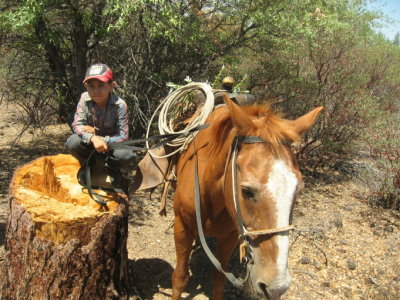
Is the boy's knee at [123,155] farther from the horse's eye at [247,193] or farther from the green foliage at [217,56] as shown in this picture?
the green foliage at [217,56]

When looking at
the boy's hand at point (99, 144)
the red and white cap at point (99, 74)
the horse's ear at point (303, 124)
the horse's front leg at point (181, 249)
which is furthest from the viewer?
the horse's front leg at point (181, 249)

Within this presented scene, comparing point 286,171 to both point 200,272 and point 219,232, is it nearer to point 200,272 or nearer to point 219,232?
point 219,232

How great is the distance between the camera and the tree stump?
7.65 feet

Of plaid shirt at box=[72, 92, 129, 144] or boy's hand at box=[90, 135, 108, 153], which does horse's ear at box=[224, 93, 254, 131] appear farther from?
plaid shirt at box=[72, 92, 129, 144]

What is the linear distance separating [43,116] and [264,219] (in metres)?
6.45

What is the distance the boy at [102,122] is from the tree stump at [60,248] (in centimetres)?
39

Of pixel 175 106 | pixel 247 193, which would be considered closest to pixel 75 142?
pixel 175 106

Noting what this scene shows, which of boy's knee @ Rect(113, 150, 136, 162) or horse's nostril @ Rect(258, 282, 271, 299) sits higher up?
boy's knee @ Rect(113, 150, 136, 162)

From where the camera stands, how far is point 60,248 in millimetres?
2320

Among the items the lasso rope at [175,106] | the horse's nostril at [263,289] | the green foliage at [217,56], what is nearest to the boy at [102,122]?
the lasso rope at [175,106]

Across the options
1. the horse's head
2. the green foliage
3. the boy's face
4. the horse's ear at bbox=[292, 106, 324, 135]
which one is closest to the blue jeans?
the boy's face

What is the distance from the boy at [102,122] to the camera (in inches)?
110

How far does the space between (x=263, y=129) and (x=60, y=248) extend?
66.9 inches

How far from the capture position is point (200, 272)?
3.87 metres
